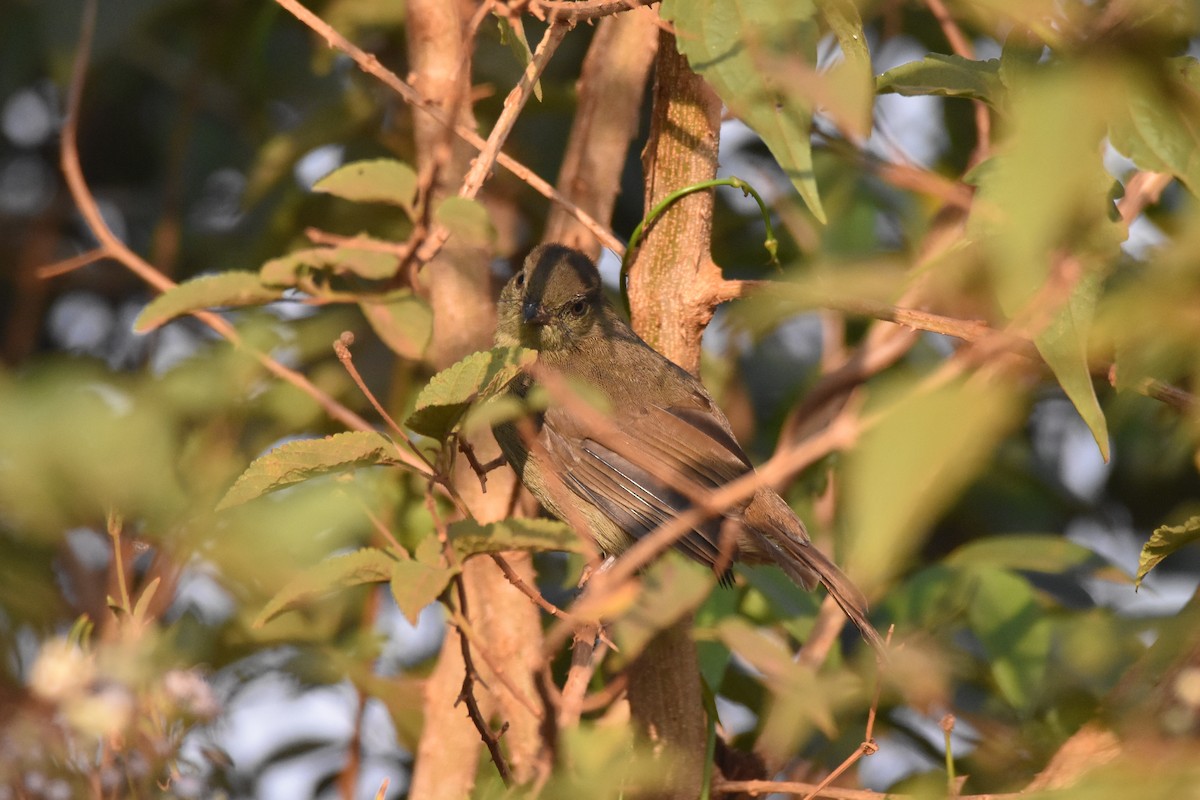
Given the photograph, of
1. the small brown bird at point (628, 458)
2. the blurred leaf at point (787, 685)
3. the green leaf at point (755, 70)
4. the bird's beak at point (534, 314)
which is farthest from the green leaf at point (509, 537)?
the bird's beak at point (534, 314)

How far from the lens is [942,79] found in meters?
1.91

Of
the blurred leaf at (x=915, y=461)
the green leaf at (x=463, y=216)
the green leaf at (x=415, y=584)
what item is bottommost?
the green leaf at (x=415, y=584)

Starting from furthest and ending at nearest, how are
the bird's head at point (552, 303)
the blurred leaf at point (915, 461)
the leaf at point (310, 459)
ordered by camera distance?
the bird's head at point (552, 303)
the leaf at point (310, 459)
the blurred leaf at point (915, 461)

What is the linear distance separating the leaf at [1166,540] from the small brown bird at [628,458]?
89 centimetres

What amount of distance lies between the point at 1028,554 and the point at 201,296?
6.19 feet

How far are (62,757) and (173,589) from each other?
0.22 meters

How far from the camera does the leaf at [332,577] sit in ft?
5.85

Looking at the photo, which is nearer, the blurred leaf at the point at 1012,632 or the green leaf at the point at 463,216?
the green leaf at the point at 463,216

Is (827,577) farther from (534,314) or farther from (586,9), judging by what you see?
(586,9)

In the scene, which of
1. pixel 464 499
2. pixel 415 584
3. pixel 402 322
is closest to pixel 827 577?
pixel 464 499

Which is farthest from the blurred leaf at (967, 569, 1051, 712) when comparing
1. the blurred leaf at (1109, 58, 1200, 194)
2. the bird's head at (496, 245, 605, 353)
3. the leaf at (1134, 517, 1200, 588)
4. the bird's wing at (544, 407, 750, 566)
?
the blurred leaf at (1109, 58, 1200, 194)

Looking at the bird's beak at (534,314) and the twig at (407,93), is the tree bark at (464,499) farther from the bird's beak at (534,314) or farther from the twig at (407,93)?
the bird's beak at (534,314)

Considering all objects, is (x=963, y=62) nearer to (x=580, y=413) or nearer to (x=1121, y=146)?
(x=1121, y=146)

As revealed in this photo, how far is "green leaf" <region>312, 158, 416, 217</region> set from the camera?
8.69ft
